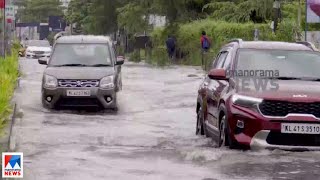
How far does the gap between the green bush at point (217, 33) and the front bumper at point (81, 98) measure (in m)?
15.7

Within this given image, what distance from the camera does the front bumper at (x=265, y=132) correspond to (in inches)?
405

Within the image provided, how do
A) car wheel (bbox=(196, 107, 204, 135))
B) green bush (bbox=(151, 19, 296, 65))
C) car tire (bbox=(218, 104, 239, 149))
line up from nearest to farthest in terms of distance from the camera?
car tire (bbox=(218, 104, 239, 149)) < car wheel (bbox=(196, 107, 204, 135)) < green bush (bbox=(151, 19, 296, 65))

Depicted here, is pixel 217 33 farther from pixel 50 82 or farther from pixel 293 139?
pixel 293 139

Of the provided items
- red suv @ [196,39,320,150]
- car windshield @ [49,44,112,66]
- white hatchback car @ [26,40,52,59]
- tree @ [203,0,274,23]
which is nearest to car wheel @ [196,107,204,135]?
red suv @ [196,39,320,150]

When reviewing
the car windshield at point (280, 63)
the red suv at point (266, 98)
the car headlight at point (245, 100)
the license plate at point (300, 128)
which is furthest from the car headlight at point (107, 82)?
the license plate at point (300, 128)

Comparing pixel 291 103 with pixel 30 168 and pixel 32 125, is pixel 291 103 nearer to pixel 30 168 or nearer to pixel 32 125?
pixel 30 168

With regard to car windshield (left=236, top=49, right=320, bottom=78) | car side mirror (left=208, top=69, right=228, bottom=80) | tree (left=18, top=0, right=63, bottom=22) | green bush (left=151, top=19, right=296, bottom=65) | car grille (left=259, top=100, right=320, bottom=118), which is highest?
car windshield (left=236, top=49, right=320, bottom=78)

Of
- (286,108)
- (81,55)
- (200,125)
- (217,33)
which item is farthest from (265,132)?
(217,33)

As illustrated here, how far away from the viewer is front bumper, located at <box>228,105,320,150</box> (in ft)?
33.8

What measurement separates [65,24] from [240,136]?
4000 inches

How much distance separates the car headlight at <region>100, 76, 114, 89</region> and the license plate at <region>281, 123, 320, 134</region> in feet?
22.1

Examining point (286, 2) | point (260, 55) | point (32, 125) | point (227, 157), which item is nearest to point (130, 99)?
point (32, 125)

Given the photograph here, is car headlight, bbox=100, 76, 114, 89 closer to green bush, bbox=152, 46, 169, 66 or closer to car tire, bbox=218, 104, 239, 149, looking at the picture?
car tire, bbox=218, 104, 239, 149

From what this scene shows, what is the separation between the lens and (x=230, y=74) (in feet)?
37.3
